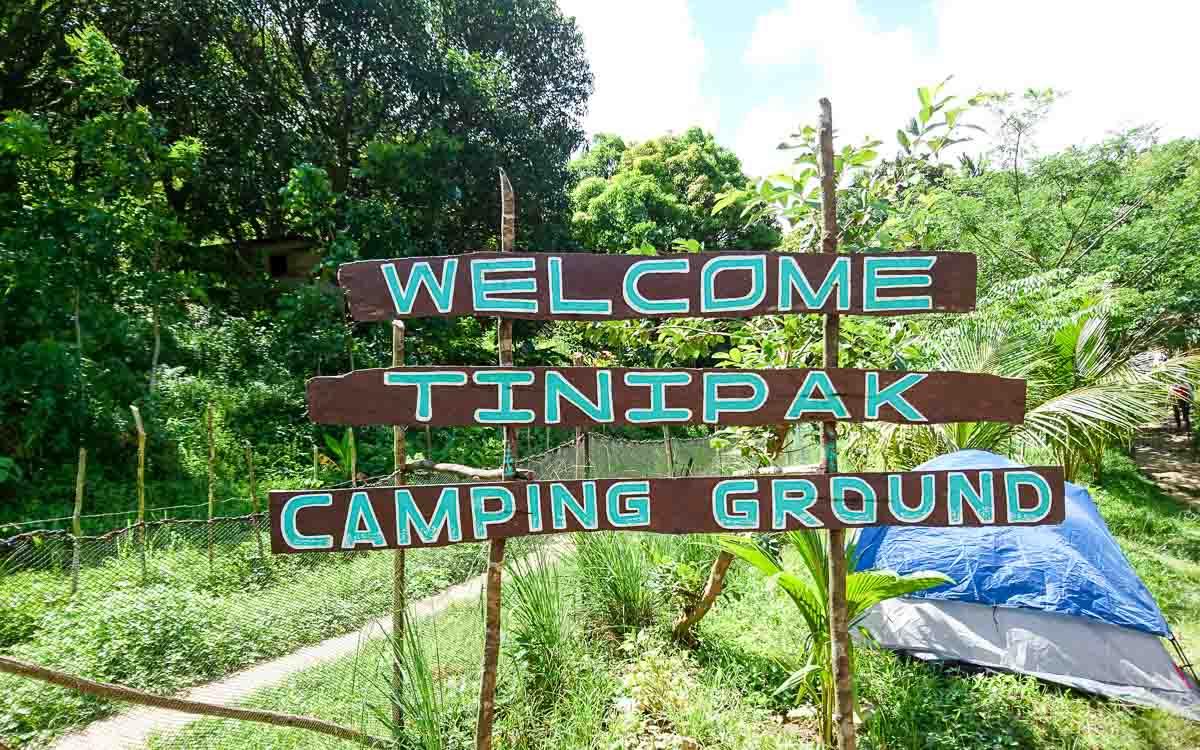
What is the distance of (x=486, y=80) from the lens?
450 inches

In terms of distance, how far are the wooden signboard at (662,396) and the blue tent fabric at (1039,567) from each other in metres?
1.97

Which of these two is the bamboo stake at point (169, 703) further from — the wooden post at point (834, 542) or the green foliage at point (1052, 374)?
the green foliage at point (1052, 374)

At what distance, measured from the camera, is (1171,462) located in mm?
12211

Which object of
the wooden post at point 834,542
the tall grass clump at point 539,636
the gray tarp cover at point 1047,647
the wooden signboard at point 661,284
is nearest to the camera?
the wooden signboard at point 661,284

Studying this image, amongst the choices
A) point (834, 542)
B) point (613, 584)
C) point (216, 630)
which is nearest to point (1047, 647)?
point (834, 542)

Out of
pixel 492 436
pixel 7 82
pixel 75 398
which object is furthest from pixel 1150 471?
pixel 7 82

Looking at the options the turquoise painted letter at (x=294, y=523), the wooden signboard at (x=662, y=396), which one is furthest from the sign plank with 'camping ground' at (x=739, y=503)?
the wooden signboard at (x=662, y=396)

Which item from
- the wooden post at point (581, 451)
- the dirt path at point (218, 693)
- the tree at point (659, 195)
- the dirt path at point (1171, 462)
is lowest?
the dirt path at point (1171, 462)

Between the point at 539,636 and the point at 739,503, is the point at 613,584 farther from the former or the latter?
the point at 739,503

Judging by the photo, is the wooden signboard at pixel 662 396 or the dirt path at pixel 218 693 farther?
the dirt path at pixel 218 693

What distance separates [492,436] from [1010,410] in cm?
986

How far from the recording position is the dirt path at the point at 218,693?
3306 millimetres

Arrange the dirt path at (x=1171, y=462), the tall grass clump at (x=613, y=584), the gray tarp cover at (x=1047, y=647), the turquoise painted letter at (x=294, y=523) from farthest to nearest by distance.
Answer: the dirt path at (x=1171, y=462) < the tall grass clump at (x=613, y=584) < the gray tarp cover at (x=1047, y=647) < the turquoise painted letter at (x=294, y=523)

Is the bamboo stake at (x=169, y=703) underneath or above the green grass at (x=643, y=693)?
above
